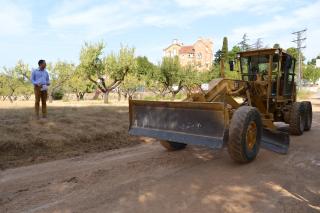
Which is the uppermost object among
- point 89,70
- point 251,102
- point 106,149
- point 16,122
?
point 89,70

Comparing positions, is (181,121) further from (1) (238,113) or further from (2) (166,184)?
(2) (166,184)

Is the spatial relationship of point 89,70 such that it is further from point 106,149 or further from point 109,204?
point 109,204

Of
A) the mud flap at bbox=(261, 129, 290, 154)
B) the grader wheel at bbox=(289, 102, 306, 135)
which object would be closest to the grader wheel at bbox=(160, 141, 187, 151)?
the mud flap at bbox=(261, 129, 290, 154)

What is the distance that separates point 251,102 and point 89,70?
72.8 ft

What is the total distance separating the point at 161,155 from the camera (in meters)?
7.54

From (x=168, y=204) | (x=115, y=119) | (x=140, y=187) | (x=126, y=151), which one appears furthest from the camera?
(x=115, y=119)

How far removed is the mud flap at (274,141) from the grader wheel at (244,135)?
352 millimetres

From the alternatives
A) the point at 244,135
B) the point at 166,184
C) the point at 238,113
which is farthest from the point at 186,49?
the point at 166,184

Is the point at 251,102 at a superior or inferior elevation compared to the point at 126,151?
superior

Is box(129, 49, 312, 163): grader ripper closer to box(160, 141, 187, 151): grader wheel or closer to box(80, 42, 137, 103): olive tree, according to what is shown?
box(160, 141, 187, 151): grader wheel

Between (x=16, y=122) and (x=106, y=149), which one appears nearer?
(x=106, y=149)

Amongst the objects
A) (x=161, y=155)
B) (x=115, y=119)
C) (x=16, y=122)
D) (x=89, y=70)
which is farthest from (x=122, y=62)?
(x=161, y=155)

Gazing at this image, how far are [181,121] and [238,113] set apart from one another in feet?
3.64

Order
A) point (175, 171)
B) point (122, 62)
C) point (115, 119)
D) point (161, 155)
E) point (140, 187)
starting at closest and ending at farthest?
point (140, 187) < point (175, 171) < point (161, 155) < point (115, 119) < point (122, 62)
